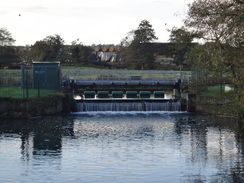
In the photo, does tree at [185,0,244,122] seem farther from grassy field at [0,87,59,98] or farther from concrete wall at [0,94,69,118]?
grassy field at [0,87,59,98]

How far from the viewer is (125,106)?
61125 mm

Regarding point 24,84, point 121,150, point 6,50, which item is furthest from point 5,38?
point 121,150

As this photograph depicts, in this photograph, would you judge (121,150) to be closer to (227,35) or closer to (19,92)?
(227,35)

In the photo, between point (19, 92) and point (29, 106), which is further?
point (19, 92)

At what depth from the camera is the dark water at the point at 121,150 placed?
94.4ft

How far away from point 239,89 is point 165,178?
615 cm

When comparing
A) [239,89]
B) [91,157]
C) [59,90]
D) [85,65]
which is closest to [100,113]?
[59,90]

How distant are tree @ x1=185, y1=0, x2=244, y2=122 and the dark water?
14.1 feet

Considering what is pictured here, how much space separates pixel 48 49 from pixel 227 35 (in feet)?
344

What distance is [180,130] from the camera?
4544cm

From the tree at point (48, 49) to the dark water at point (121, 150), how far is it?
73901 mm

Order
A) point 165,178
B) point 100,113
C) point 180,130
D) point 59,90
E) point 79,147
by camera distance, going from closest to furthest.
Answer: point 165,178
point 79,147
point 180,130
point 100,113
point 59,90

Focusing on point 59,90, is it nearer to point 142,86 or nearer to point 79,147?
point 142,86

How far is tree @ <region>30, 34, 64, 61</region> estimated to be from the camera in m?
126
